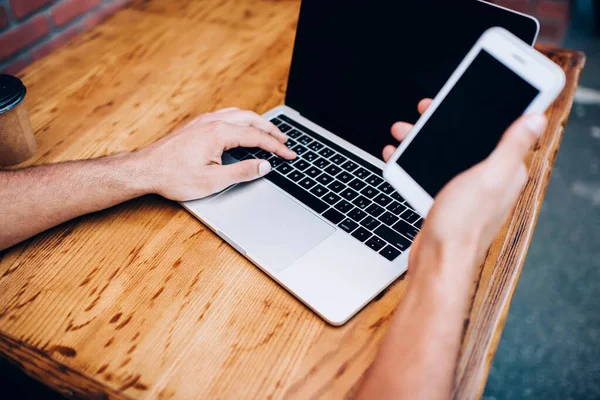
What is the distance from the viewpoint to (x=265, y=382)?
1.87ft

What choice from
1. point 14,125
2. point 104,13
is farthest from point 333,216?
point 104,13

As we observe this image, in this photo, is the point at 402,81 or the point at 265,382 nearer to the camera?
the point at 265,382

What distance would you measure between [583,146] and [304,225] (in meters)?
1.74

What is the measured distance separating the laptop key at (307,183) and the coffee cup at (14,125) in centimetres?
48

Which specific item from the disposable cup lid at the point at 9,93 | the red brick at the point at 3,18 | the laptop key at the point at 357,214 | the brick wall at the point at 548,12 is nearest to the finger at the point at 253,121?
the laptop key at the point at 357,214

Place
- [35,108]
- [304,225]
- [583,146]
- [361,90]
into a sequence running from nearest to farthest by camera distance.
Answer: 1. [304,225]
2. [361,90]
3. [35,108]
4. [583,146]

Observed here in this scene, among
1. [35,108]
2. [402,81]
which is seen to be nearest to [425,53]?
[402,81]

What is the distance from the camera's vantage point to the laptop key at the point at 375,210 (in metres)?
0.74

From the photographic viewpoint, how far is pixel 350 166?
0.83 m

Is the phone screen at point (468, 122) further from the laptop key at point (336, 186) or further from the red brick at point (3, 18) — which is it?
the red brick at point (3, 18)

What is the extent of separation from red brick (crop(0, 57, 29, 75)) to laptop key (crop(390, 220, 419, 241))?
987 millimetres

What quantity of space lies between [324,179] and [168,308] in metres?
0.32

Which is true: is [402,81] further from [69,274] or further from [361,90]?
[69,274]

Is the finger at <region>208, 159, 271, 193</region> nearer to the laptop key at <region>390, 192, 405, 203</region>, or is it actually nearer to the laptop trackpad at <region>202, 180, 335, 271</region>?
the laptop trackpad at <region>202, 180, 335, 271</region>
